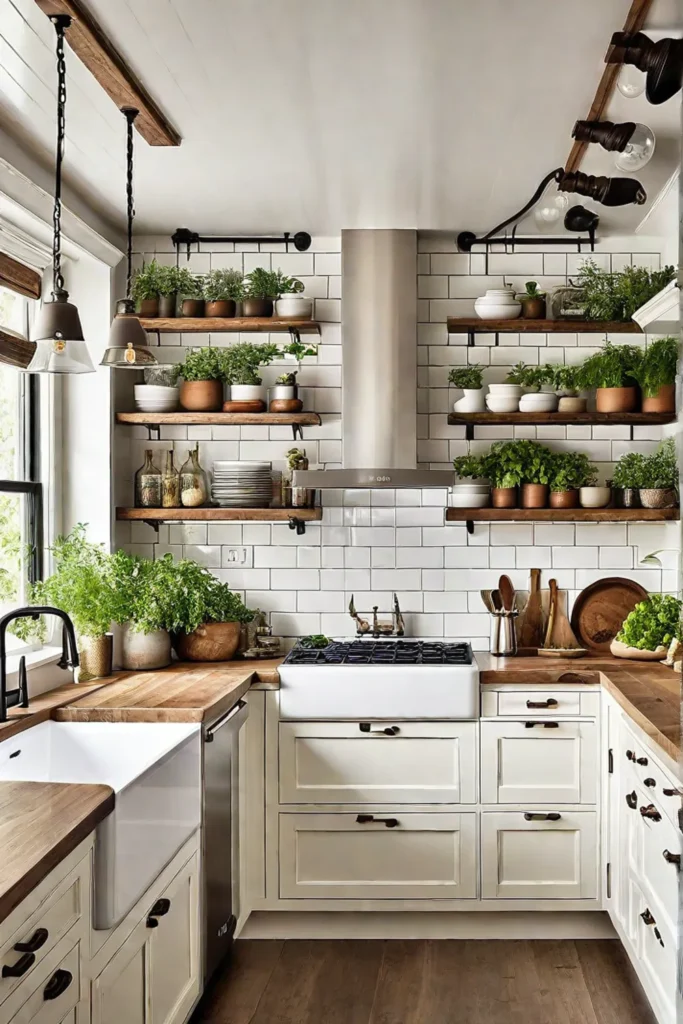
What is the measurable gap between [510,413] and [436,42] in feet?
6.67

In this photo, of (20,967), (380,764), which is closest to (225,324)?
(380,764)

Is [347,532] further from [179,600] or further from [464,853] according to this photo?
[464,853]

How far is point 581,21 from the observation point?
2539 mm

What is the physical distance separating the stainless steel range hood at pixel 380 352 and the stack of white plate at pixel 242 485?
38cm

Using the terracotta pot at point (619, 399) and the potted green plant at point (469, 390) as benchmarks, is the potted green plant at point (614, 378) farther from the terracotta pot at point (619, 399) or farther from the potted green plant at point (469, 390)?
the potted green plant at point (469, 390)

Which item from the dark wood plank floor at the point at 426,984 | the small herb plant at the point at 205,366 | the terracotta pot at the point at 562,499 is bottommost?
the dark wood plank floor at the point at 426,984

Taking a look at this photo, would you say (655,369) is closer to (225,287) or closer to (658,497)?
(658,497)

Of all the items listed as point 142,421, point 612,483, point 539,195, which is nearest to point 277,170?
point 539,195

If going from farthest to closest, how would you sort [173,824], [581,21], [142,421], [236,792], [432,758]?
[142,421] → [432,758] → [236,792] → [173,824] → [581,21]

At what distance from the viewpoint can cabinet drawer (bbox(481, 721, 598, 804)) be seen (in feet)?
12.9

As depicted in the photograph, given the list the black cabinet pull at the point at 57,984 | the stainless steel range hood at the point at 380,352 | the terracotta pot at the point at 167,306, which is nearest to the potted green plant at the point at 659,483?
the stainless steel range hood at the point at 380,352

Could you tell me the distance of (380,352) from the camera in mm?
4465

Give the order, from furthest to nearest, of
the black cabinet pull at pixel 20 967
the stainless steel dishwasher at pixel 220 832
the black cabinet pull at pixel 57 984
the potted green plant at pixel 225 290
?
the potted green plant at pixel 225 290 → the stainless steel dishwasher at pixel 220 832 → the black cabinet pull at pixel 57 984 → the black cabinet pull at pixel 20 967

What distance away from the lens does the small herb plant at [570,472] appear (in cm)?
443
